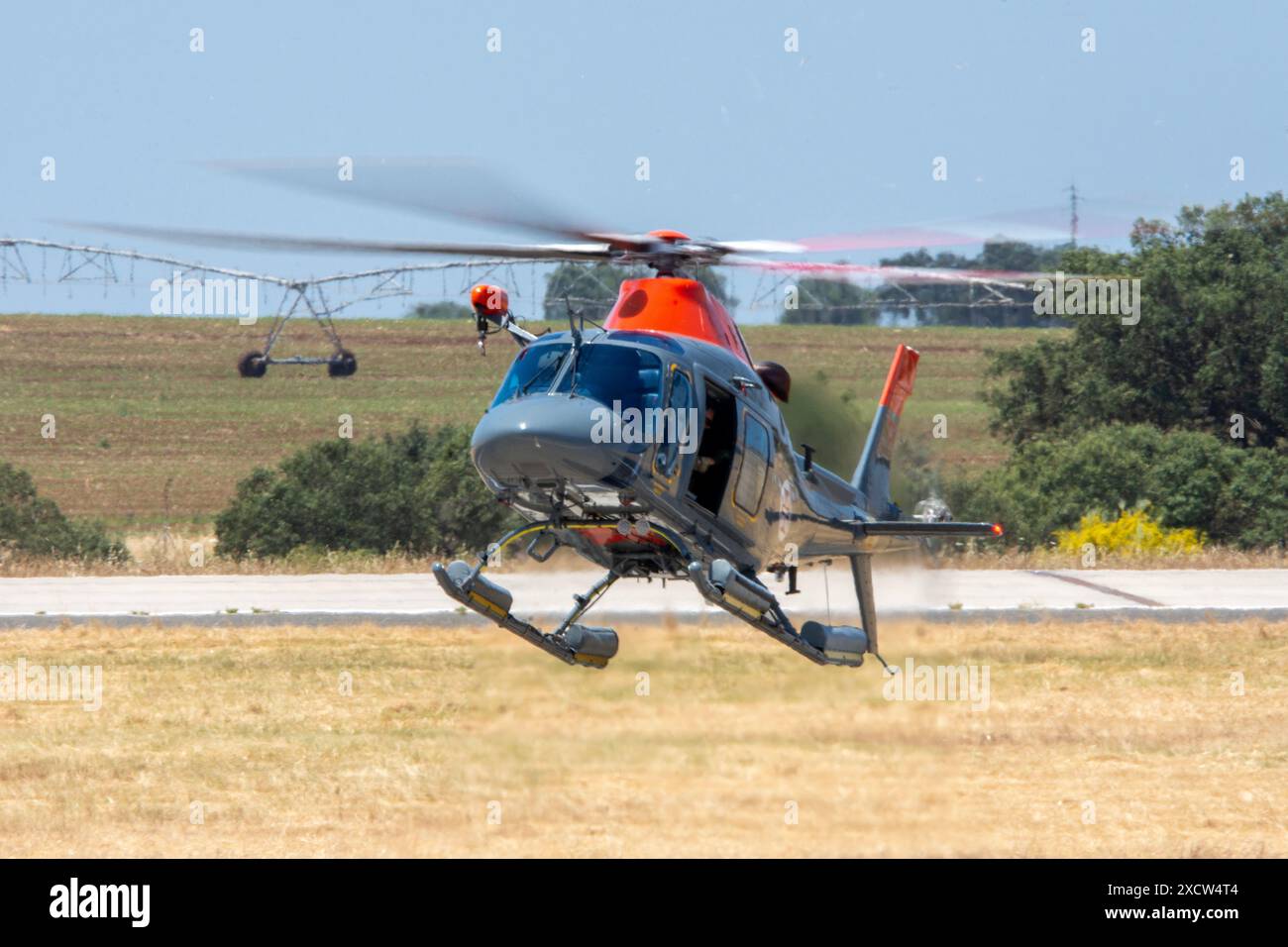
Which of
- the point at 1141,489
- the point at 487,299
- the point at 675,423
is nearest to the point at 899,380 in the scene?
the point at 675,423

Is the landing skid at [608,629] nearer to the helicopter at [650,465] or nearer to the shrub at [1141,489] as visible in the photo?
the helicopter at [650,465]

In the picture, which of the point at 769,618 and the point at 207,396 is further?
the point at 207,396

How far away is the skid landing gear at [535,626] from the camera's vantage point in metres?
13.2

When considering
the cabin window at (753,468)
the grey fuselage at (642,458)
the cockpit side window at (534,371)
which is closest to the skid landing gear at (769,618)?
the grey fuselage at (642,458)

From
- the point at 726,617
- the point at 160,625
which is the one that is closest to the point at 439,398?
the point at 160,625

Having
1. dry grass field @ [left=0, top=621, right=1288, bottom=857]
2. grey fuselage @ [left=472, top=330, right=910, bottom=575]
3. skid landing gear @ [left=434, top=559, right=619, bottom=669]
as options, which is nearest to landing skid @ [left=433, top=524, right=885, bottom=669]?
skid landing gear @ [left=434, top=559, right=619, bottom=669]

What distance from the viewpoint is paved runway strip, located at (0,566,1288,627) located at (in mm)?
27188

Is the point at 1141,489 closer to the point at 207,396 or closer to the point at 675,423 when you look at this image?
the point at 675,423

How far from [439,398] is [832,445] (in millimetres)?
52142

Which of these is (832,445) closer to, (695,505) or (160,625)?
(695,505)

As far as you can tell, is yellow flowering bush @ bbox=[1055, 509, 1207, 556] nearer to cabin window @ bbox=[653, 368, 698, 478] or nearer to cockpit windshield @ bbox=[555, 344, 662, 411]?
cabin window @ bbox=[653, 368, 698, 478]

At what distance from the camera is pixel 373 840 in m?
13.7

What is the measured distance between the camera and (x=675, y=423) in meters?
13.1

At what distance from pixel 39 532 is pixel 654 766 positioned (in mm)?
28058
